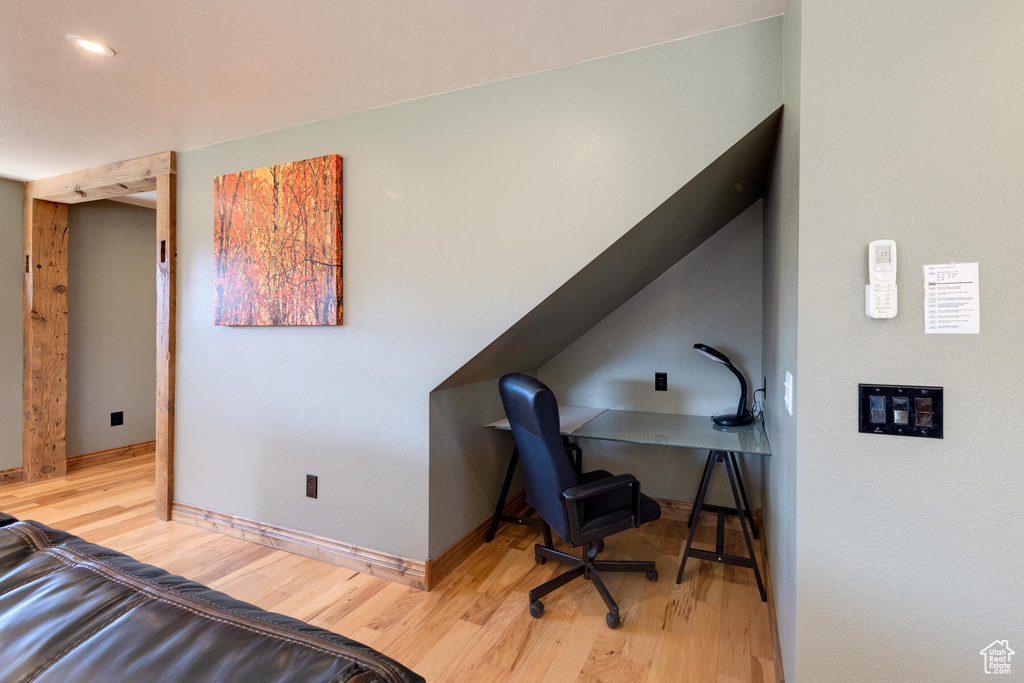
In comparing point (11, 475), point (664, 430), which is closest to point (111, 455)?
point (11, 475)

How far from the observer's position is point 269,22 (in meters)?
1.71

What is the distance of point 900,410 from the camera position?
3.77 feet

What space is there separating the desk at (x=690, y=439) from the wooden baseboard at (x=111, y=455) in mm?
3526

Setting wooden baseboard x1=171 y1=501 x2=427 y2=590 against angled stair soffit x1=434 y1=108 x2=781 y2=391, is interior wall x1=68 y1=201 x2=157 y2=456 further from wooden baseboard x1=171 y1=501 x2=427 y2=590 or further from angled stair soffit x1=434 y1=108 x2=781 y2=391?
angled stair soffit x1=434 y1=108 x2=781 y2=391

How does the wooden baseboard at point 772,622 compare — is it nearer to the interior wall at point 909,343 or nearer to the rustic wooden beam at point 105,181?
the interior wall at point 909,343

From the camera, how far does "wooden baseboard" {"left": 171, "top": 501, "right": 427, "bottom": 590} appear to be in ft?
7.56

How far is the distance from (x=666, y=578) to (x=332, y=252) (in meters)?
2.33

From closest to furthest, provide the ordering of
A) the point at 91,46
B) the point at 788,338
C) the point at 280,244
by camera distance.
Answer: the point at 788,338 → the point at 91,46 → the point at 280,244

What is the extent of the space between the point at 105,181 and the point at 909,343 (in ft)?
14.5

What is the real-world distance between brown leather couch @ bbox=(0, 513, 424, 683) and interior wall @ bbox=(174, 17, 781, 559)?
1.56 m

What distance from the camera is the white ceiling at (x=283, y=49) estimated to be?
64.8 inches

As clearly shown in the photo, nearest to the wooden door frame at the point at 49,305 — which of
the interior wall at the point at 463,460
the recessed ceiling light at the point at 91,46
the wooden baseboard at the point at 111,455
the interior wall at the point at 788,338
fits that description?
the wooden baseboard at the point at 111,455

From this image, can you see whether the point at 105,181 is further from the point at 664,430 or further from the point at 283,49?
the point at 664,430

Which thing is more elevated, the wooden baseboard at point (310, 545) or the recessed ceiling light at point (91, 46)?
the recessed ceiling light at point (91, 46)
